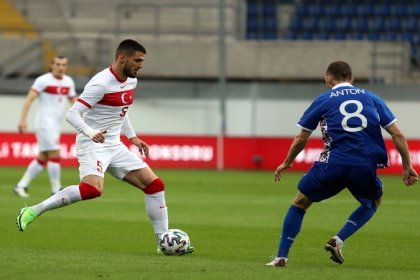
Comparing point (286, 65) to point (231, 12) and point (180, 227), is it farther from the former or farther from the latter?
point (180, 227)

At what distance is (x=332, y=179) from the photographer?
10109mm

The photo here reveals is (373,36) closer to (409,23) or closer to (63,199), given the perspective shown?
(409,23)

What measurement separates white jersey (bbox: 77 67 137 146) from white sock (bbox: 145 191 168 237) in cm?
68

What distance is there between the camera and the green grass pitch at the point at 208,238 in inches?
380

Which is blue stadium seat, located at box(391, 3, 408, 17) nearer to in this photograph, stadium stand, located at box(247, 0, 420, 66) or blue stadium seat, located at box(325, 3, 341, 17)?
stadium stand, located at box(247, 0, 420, 66)

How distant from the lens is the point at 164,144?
2872cm

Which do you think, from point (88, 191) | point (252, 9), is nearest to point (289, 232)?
point (88, 191)

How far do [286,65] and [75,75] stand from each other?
619 cm

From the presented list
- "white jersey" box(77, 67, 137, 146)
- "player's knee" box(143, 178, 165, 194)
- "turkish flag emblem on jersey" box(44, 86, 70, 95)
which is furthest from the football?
"turkish flag emblem on jersey" box(44, 86, 70, 95)

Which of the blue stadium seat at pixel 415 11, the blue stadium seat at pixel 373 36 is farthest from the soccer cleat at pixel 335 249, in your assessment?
the blue stadium seat at pixel 415 11

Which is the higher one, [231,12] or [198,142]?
[231,12]

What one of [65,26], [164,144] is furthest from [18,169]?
[65,26]

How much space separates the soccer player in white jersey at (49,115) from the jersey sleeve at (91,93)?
761 centimetres

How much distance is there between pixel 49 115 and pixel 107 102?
8.21 meters
